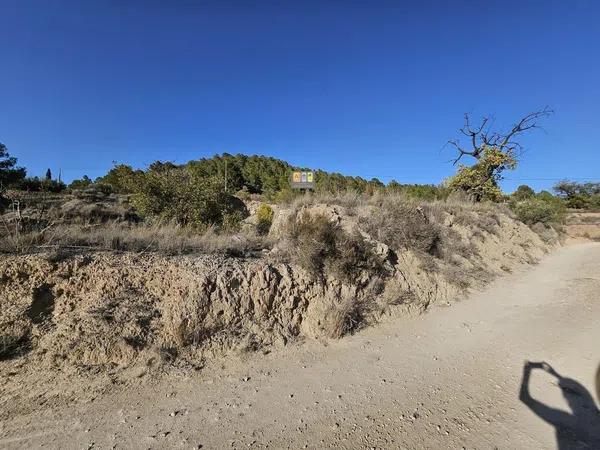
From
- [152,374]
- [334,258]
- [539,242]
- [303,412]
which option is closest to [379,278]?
[334,258]

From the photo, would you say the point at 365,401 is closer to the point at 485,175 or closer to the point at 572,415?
the point at 572,415

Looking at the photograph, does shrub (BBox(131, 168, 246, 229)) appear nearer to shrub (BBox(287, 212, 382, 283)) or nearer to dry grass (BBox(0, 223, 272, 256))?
dry grass (BBox(0, 223, 272, 256))

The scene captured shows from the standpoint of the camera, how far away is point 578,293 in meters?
7.91

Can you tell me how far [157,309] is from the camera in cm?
447

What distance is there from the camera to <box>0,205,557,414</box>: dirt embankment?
154 inches

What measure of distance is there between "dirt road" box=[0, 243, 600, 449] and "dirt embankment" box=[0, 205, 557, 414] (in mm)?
397

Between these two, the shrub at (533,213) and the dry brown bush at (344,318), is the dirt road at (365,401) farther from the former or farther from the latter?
the shrub at (533,213)

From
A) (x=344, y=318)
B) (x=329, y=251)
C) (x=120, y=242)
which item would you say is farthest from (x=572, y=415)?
(x=120, y=242)

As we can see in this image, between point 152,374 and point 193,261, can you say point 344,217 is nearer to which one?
point 193,261

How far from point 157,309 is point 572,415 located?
5.18 metres

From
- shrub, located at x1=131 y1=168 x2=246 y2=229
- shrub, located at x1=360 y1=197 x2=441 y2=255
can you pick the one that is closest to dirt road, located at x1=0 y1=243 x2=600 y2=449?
shrub, located at x1=360 y1=197 x2=441 y2=255

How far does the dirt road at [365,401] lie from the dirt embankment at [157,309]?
15.6 inches

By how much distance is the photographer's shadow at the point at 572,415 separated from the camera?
306 cm

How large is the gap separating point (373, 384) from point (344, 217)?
5.13 meters
